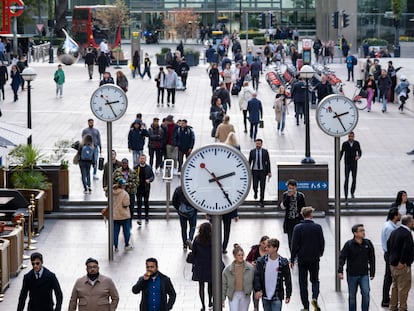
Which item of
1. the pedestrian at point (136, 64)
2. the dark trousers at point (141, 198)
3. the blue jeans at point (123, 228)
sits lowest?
the blue jeans at point (123, 228)

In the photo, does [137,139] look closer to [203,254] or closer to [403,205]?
[403,205]

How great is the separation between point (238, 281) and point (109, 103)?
6.98 meters

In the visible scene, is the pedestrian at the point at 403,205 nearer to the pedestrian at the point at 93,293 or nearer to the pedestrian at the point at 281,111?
the pedestrian at the point at 93,293

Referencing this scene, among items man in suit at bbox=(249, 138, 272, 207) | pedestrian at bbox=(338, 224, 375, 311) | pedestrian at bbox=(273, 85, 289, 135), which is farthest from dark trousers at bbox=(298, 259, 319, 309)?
pedestrian at bbox=(273, 85, 289, 135)

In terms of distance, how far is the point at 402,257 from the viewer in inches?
669

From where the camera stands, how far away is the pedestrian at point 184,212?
20750 millimetres

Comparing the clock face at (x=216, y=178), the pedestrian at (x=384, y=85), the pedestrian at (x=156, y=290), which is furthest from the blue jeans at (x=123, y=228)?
the pedestrian at (x=384, y=85)

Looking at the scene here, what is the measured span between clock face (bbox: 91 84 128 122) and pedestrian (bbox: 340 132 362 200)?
5.91m

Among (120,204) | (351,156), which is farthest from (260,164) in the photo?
(120,204)

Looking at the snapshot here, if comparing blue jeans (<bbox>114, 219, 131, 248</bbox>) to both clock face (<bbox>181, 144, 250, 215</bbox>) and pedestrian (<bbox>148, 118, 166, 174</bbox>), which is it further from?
clock face (<bbox>181, 144, 250, 215</bbox>)

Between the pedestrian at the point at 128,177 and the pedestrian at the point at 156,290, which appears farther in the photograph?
the pedestrian at the point at 128,177

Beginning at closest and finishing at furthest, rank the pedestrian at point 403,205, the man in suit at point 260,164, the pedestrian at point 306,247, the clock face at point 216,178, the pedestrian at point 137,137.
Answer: the clock face at point 216,178 → the pedestrian at point 306,247 → the pedestrian at point 403,205 → the man in suit at point 260,164 → the pedestrian at point 137,137

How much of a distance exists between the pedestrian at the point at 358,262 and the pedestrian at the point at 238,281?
74.4 inches

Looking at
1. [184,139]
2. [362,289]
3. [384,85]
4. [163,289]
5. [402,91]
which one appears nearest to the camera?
[163,289]
